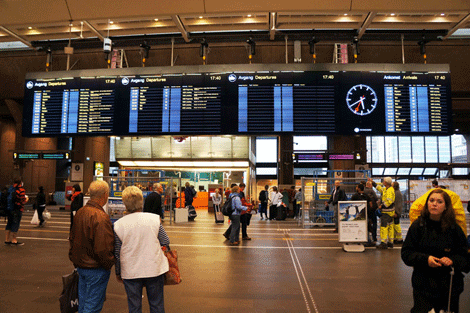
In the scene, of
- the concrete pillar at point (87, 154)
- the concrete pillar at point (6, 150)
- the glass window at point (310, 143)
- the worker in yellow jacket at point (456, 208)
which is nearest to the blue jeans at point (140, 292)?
the worker in yellow jacket at point (456, 208)

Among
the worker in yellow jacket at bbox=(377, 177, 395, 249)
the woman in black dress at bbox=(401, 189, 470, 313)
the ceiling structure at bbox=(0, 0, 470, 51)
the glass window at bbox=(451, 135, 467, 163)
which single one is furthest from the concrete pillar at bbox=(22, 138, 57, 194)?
the glass window at bbox=(451, 135, 467, 163)

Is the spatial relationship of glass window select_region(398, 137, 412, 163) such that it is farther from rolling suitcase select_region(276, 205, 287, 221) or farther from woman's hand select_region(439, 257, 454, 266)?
woman's hand select_region(439, 257, 454, 266)

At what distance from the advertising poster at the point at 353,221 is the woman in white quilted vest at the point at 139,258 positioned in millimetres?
6726

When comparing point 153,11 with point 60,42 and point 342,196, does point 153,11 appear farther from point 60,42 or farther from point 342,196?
point 60,42

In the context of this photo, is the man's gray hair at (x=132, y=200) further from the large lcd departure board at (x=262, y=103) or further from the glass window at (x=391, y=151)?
the glass window at (x=391, y=151)

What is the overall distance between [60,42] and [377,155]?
97.2ft

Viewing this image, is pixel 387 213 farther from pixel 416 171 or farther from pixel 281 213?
pixel 416 171

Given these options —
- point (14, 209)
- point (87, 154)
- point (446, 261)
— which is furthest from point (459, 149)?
point (446, 261)

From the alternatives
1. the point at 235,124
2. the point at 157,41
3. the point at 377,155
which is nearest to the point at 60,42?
the point at 157,41

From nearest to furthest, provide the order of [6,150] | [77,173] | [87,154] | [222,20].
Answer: [222,20] → [77,173] → [87,154] → [6,150]

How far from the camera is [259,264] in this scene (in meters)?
7.12

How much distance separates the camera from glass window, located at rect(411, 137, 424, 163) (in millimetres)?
34875

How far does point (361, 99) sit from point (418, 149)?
28294 mm

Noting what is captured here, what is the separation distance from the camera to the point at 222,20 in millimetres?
10758
